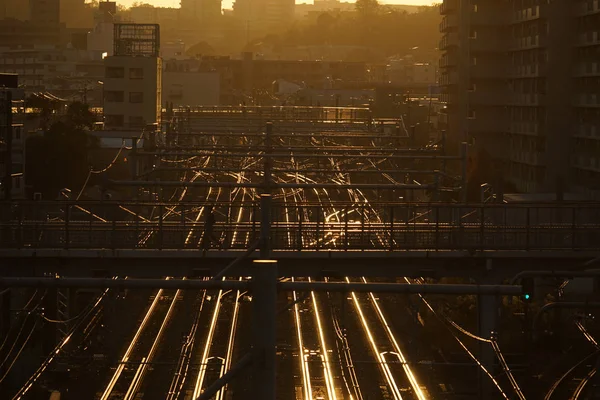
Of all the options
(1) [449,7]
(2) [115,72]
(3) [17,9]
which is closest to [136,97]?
(2) [115,72]

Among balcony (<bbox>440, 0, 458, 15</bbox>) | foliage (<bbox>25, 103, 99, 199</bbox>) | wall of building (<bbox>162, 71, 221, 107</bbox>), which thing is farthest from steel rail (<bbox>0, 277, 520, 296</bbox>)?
wall of building (<bbox>162, 71, 221, 107</bbox>)

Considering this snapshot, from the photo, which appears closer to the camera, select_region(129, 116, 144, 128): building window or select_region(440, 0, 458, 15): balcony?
select_region(440, 0, 458, 15): balcony

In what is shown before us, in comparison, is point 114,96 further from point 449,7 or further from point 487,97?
point 487,97

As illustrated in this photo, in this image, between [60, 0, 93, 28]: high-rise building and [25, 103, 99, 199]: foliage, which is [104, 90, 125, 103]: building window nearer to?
[25, 103, 99, 199]: foliage

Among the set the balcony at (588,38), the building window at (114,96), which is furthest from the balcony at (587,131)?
the building window at (114,96)

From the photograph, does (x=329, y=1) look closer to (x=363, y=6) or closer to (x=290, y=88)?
(x=363, y=6)

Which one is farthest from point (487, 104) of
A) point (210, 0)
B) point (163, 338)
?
point (210, 0)
